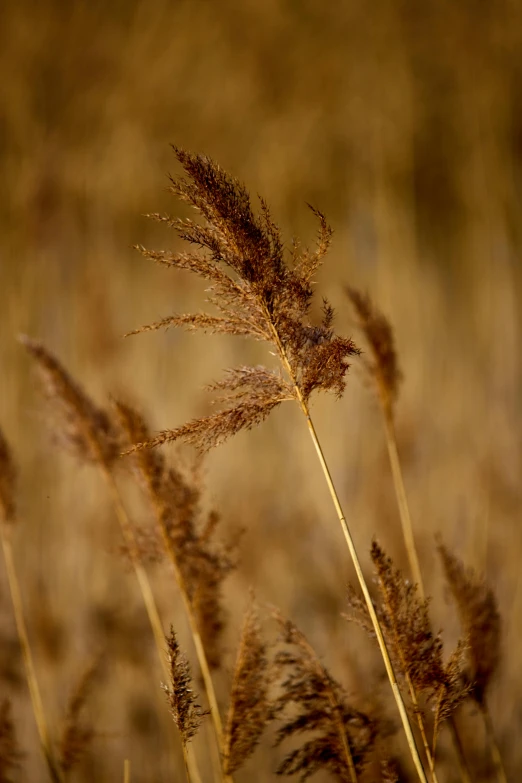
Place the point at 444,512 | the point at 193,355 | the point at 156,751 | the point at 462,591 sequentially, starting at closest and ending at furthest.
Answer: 1. the point at 462,591
2. the point at 156,751
3. the point at 444,512
4. the point at 193,355

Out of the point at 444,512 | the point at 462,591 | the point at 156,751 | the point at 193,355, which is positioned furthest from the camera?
the point at 193,355

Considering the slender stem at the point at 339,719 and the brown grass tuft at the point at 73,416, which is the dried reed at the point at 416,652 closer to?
the slender stem at the point at 339,719

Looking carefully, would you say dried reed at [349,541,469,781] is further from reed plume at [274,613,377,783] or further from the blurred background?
the blurred background

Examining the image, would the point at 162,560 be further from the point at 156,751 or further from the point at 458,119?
the point at 458,119

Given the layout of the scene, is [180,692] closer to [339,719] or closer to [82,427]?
[339,719]

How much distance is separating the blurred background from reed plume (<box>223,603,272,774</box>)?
30.9 inches

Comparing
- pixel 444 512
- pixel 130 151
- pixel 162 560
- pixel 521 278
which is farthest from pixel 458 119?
pixel 162 560

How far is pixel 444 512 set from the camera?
1.82m

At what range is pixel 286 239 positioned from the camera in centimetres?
197

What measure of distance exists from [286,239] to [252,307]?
125 cm

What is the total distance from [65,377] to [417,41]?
1904mm

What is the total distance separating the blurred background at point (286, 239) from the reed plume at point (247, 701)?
0.78 metres

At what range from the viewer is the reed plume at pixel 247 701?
93cm

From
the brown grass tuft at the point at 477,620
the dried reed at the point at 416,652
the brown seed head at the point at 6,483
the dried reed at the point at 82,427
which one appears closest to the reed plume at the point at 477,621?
the brown grass tuft at the point at 477,620
